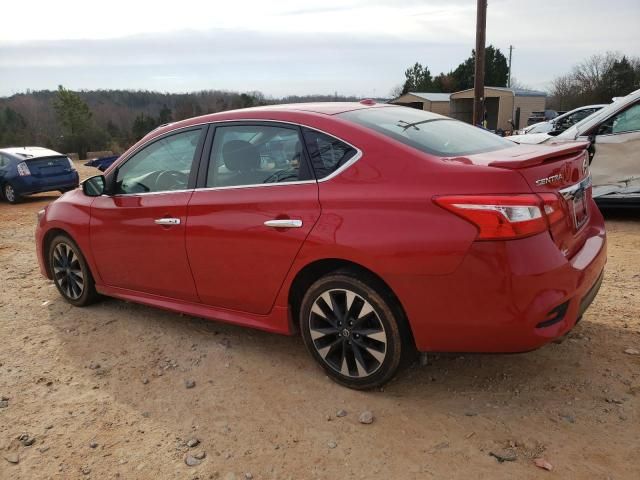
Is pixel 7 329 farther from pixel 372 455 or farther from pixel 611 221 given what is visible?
pixel 611 221

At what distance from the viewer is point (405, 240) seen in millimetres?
2703

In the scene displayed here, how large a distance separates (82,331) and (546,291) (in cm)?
363

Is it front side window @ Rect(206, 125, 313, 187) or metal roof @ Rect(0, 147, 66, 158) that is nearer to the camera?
front side window @ Rect(206, 125, 313, 187)

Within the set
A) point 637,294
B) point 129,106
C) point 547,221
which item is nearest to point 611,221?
point 637,294

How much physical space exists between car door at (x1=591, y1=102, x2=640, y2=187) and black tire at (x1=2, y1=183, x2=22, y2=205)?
43.6 ft

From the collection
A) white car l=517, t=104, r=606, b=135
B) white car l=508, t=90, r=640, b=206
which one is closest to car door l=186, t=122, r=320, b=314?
white car l=508, t=90, r=640, b=206

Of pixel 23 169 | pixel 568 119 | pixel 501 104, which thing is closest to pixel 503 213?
pixel 23 169

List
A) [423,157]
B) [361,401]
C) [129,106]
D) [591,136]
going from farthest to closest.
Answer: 1. [129,106]
2. [591,136]
3. [361,401]
4. [423,157]

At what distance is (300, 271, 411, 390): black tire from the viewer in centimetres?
290

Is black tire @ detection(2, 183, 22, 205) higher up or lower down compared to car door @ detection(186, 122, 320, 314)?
lower down

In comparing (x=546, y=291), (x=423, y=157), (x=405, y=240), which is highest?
(x=423, y=157)

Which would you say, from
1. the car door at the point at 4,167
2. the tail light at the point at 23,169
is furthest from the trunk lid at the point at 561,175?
the car door at the point at 4,167

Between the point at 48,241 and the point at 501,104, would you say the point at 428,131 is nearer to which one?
the point at 48,241

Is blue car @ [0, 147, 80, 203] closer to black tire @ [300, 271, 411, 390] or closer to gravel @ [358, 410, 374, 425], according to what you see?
black tire @ [300, 271, 411, 390]
